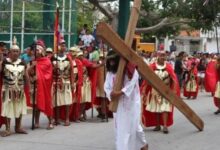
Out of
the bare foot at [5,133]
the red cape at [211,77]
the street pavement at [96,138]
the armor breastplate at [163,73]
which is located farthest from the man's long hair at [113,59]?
the red cape at [211,77]

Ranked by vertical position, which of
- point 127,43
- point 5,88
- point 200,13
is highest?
point 200,13

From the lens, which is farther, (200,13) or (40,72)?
(200,13)

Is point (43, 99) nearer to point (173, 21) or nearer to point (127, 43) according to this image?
point (127, 43)

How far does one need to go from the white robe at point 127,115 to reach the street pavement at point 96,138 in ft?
5.43

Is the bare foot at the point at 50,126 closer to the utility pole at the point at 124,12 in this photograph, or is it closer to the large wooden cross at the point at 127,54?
the large wooden cross at the point at 127,54

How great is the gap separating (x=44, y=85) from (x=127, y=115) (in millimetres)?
4214

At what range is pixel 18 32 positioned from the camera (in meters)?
21.2

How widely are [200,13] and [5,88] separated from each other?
1433 centimetres

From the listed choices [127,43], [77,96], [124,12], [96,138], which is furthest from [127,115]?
[124,12]

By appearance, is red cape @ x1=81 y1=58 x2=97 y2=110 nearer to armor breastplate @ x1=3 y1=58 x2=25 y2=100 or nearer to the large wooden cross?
armor breastplate @ x1=3 y1=58 x2=25 y2=100

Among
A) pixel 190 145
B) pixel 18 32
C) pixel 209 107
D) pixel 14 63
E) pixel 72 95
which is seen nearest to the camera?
pixel 190 145

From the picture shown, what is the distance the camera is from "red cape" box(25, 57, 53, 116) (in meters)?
11.8

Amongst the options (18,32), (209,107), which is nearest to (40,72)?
(209,107)

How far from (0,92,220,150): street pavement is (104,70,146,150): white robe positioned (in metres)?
1.65
